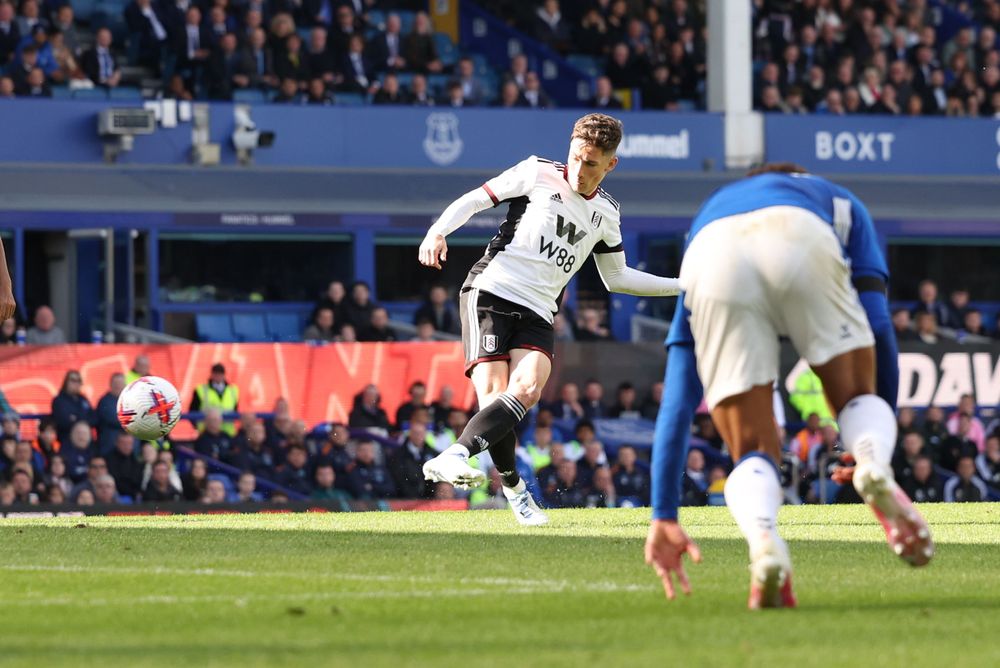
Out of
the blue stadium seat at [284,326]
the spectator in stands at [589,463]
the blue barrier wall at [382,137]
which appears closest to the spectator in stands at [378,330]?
the blue stadium seat at [284,326]

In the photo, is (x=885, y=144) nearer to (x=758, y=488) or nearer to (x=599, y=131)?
(x=599, y=131)

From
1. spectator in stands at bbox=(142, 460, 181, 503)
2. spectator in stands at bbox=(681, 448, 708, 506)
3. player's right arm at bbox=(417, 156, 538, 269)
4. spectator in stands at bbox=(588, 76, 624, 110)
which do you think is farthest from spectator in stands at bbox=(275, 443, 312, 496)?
spectator in stands at bbox=(588, 76, 624, 110)

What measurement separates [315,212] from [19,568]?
16769 mm

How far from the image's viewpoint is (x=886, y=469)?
5871 mm

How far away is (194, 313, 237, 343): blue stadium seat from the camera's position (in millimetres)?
22719

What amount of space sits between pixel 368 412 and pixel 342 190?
6332 mm

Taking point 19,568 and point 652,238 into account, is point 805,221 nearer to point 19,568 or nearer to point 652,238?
point 19,568

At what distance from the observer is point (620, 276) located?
1085 centimetres

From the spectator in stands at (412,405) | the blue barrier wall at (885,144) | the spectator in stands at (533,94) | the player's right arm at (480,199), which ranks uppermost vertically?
the spectator in stands at (533,94)

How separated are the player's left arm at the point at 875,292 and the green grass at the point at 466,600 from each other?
30.3 inches

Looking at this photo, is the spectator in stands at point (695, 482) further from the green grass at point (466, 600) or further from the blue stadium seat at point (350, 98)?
the green grass at point (466, 600)

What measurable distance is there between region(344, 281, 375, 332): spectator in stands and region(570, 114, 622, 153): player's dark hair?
38.6ft

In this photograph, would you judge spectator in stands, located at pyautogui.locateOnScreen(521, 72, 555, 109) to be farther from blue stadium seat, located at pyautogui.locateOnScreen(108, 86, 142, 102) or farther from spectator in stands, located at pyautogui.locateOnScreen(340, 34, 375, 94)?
blue stadium seat, located at pyautogui.locateOnScreen(108, 86, 142, 102)

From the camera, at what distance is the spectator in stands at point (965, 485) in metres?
20.1
